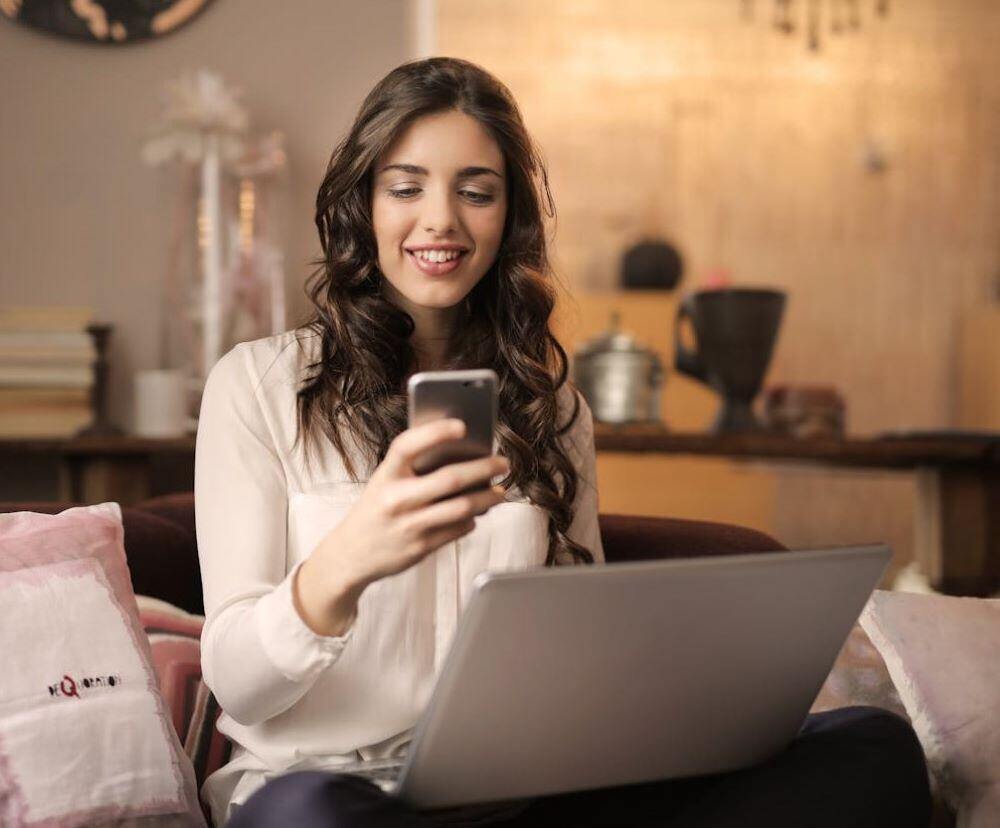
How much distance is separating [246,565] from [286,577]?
78 mm

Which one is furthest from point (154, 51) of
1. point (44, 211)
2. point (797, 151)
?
point (797, 151)

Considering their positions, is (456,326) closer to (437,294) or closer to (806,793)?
(437,294)

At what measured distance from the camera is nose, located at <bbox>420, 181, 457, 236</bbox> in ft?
4.38

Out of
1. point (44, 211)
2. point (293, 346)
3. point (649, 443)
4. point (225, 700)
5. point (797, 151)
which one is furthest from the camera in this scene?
point (797, 151)

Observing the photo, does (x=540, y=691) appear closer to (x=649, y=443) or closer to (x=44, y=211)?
(x=649, y=443)

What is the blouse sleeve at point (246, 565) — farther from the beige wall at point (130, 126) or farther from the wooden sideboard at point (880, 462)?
the beige wall at point (130, 126)

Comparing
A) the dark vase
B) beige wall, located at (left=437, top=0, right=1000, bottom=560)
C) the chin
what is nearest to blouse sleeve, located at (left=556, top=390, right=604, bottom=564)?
the chin

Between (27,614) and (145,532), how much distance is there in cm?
34

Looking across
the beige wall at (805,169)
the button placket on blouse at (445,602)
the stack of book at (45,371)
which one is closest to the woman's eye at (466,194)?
the button placket on blouse at (445,602)

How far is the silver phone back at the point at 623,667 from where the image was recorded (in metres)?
0.90

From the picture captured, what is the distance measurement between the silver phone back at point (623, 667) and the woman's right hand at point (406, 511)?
0.08 meters

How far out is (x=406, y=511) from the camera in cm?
91

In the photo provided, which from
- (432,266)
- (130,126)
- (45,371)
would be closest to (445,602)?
(432,266)

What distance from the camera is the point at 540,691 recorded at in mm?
947
